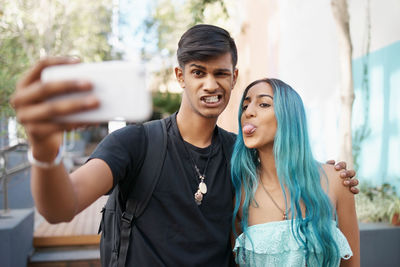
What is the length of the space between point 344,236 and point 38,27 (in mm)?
11083

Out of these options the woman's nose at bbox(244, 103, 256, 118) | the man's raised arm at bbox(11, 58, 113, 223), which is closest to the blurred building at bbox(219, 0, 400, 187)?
the woman's nose at bbox(244, 103, 256, 118)

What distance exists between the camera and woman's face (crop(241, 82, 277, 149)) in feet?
7.86

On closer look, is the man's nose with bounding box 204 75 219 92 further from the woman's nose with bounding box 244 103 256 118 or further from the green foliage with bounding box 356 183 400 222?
the green foliage with bounding box 356 183 400 222

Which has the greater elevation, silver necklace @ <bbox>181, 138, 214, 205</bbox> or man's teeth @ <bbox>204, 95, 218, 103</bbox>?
man's teeth @ <bbox>204, 95, 218, 103</bbox>

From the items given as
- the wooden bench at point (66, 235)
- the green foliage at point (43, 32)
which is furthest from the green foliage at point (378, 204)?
the green foliage at point (43, 32)

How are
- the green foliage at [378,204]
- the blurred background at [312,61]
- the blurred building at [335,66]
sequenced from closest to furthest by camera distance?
the green foliage at [378,204] < the blurred background at [312,61] < the blurred building at [335,66]

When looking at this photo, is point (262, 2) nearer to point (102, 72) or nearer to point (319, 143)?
point (319, 143)

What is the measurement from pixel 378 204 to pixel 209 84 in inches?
140

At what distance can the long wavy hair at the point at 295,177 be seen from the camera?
2279mm

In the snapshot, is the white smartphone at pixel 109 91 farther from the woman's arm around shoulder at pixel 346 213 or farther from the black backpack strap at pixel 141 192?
the woman's arm around shoulder at pixel 346 213

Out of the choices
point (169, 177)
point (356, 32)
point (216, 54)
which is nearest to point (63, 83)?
point (169, 177)

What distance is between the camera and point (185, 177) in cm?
200

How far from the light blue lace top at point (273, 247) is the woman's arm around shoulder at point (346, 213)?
0.30 ft

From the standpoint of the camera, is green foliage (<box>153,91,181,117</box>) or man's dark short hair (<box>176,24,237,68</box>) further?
green foliage (<box>153,91,181,117</box>)
